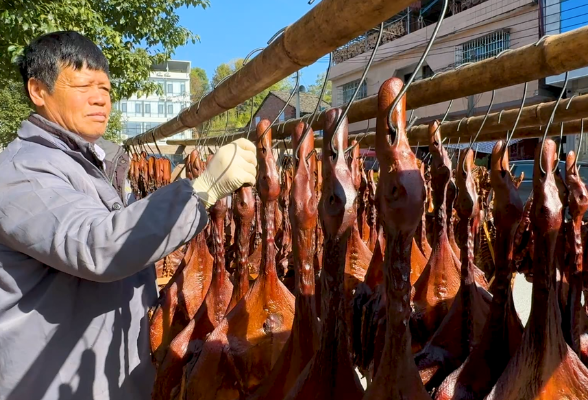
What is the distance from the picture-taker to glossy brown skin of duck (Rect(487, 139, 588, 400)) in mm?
1130

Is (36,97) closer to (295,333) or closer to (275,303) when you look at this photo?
(275,303)

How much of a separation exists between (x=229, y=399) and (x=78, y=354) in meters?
0.53

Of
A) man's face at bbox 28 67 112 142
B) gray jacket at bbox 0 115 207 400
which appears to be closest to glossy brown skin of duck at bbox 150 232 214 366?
gray jacket at bbox 0 115 207 400

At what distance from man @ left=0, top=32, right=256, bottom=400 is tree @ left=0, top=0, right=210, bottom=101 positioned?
13.8 ft

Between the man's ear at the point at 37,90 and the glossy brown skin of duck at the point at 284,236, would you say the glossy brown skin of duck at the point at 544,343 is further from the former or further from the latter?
the glossy brown skin of duck at the point at 284,236

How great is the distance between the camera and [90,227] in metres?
1.28

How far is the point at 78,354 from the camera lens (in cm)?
164

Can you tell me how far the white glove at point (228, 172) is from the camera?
4.85ft

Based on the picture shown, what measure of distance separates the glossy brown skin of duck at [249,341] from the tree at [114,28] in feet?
15.7

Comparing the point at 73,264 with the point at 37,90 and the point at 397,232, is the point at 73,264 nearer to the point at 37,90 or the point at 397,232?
the point at 37,90

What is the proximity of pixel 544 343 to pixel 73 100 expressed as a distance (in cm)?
158

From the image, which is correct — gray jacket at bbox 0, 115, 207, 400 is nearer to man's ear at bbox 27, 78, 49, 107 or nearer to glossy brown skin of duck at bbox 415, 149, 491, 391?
man's ear at bbox 27, 78, 49, 107

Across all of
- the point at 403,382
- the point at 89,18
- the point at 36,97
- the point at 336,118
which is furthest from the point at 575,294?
the point at 89,18

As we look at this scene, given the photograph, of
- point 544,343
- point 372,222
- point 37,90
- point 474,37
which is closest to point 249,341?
point 544,343
